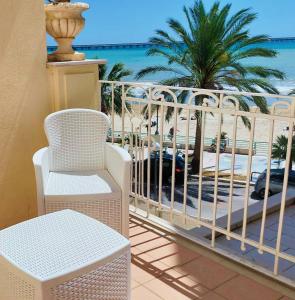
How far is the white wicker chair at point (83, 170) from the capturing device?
2.20 metres

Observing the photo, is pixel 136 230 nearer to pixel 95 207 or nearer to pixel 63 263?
pixel 95 207

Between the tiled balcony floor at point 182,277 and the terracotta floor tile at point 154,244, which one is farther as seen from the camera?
the terracotta floor tile at point 154,244

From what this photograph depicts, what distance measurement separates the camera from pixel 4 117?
2727mm

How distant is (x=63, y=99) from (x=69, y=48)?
0.45 metres

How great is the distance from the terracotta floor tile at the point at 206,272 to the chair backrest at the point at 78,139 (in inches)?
37.2

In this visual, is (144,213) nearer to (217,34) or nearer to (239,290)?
(239,290)

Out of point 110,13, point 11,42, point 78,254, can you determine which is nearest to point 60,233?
point 78,254

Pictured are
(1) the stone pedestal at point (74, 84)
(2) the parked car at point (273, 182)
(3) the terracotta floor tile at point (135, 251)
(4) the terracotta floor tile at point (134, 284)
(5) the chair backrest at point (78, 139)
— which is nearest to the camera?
(4) the terracotta floor tile at point (134, 284)

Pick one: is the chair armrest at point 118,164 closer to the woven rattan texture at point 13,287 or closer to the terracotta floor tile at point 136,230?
the terracotta floor tile at point 136,230

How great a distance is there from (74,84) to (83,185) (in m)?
1.05

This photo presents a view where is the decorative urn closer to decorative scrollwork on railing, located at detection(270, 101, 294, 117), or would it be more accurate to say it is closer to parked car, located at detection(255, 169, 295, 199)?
decorative scrollwork on railing, located at detection(270, 101, 294, 117)

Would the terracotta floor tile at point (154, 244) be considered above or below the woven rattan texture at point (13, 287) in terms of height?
below

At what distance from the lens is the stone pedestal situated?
9.64 ft

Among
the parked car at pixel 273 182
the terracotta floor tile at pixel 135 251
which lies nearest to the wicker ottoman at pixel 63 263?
the terracotta floor tile at pixel 135 251
